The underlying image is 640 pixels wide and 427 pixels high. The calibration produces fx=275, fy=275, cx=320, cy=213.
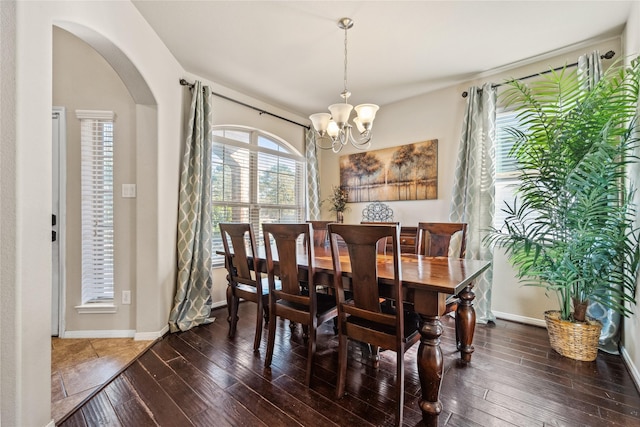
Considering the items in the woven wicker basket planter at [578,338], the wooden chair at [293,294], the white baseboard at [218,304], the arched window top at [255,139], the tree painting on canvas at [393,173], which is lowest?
the white baseboard at [218,304]

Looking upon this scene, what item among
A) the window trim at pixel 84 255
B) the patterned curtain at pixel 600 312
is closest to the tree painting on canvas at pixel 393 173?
the patterned curtain at pixel 600 312

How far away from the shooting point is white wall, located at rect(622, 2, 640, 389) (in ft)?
6.00

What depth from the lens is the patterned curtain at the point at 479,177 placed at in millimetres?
2865

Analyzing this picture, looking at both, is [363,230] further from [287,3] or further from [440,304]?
[287,3]

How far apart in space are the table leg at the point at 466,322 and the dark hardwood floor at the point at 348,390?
4.5 inches

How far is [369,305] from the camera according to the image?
1549mm

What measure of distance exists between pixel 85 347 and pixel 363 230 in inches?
99.4

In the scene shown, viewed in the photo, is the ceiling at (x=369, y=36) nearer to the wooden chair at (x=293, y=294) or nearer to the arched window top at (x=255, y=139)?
the arched window top at (x=255, y=139)

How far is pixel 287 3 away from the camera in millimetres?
2070

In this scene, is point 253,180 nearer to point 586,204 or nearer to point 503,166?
point 503,166

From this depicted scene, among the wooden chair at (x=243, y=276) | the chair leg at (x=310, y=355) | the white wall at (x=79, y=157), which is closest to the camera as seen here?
the chair leg at (x=310, y=355)

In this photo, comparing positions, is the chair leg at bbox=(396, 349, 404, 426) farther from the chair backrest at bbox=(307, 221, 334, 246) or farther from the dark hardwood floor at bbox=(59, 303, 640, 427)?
the chair backrest at bbox=(307, 221, 334, 246)

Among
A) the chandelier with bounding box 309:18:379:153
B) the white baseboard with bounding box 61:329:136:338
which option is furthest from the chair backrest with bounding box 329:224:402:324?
the white baseboard with bounding box 61:329:136:338

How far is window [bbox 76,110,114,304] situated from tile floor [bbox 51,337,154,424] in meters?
0.38
